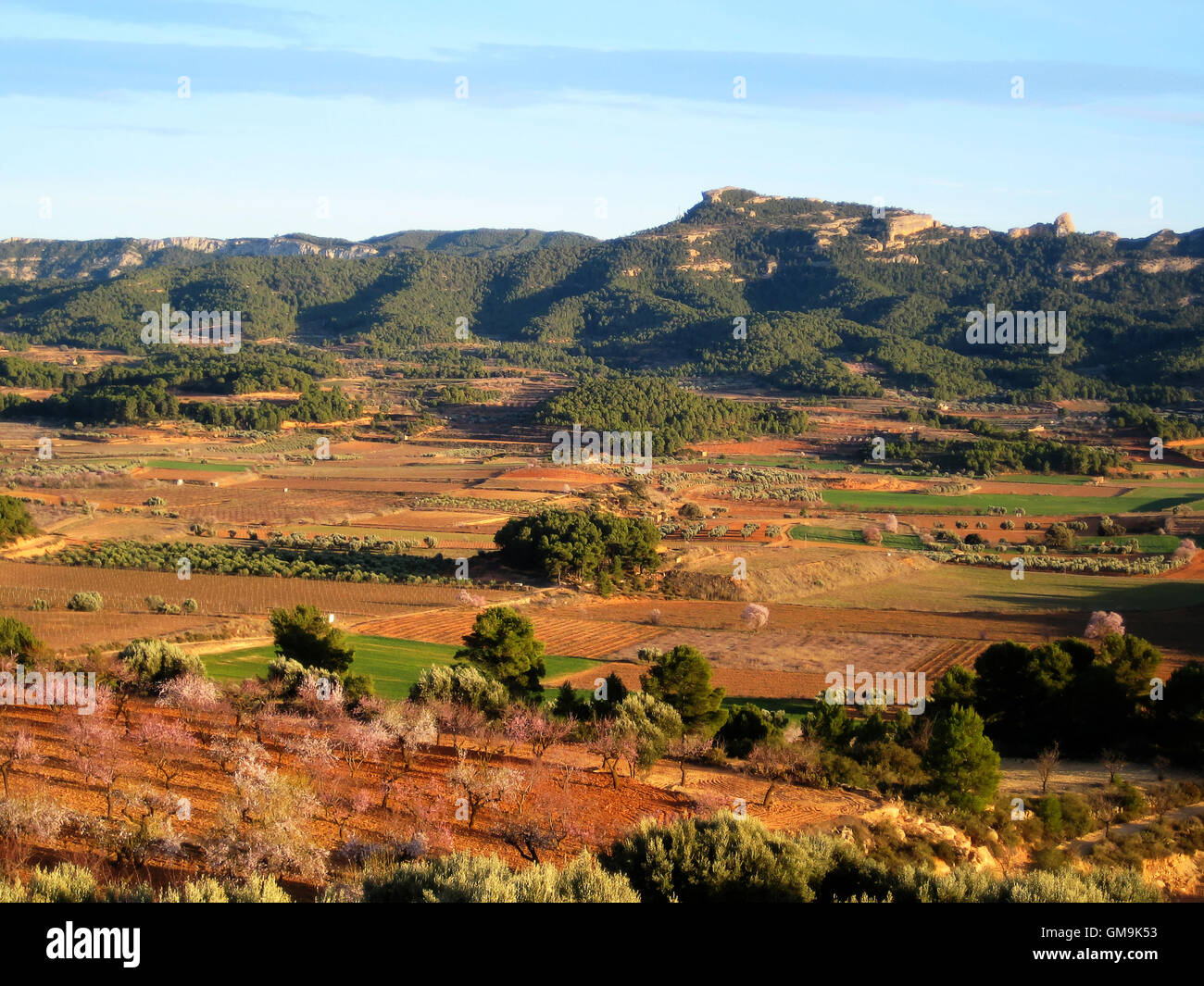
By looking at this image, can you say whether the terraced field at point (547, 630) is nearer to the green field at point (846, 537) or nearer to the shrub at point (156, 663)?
the shrub at point (156, 663)

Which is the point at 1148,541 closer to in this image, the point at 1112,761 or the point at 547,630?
the point at 547,630

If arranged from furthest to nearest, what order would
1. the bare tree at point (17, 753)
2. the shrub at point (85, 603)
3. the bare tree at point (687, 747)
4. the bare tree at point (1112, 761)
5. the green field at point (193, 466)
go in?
1. the green field at point (193, 466)
2. the shrub at point (85, 603)
3. the bare tree at point (1112, 761)
4. the bare tree at point (687, 747)
5. the bare tree at point (17, 753)

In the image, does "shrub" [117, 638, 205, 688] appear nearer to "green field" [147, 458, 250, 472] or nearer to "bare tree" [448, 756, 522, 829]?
"bare tree" [448, 756, 522, 829]

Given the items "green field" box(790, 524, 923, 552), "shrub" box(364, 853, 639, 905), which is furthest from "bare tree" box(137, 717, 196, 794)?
"green field" box(790, 524, 923, 552)

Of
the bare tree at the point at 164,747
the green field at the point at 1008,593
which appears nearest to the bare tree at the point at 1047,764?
the bare tree at the point at 164,747

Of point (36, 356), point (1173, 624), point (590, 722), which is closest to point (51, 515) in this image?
point (590, 722)
